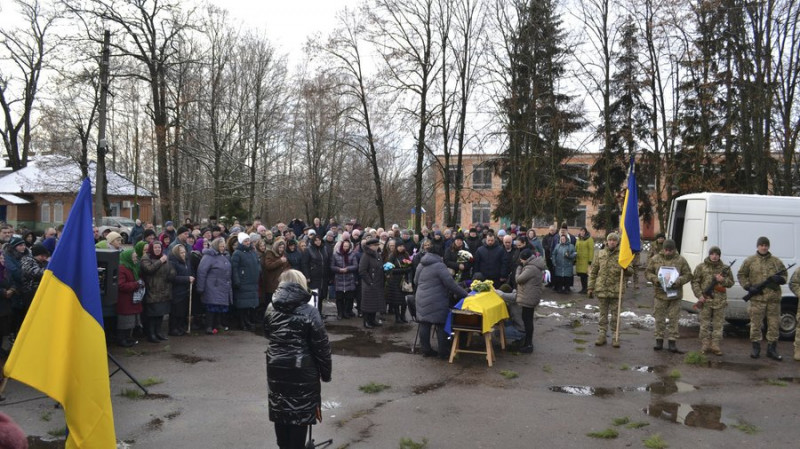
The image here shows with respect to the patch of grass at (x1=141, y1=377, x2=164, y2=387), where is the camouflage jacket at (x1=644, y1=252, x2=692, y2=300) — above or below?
above

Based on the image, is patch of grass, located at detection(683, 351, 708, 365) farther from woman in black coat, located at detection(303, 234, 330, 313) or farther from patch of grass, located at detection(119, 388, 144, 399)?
patch of grass, located at detection(119, 388, 144, 399)

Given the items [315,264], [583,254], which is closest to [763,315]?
[583,254]

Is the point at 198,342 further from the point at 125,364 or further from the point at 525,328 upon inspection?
the point at 525,328

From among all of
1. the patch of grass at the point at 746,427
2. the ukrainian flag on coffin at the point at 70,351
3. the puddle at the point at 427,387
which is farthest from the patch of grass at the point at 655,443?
the ukrainian flag on coffin at the point at 70,351

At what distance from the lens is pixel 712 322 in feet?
34.0

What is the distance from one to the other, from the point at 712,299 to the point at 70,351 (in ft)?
32.2

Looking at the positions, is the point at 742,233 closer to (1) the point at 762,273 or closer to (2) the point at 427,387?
(1) the point at 762,273

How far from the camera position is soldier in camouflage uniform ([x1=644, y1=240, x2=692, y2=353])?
10297 millimetres

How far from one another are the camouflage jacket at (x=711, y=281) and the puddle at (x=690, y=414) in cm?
332

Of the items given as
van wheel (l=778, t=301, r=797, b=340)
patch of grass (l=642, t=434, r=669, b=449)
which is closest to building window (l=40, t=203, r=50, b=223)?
van wheel (l=778, t=301, r=797, b=340)

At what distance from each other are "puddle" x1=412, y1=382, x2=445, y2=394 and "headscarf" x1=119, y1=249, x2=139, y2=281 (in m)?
5.31

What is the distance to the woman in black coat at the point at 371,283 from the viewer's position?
40.7 feet

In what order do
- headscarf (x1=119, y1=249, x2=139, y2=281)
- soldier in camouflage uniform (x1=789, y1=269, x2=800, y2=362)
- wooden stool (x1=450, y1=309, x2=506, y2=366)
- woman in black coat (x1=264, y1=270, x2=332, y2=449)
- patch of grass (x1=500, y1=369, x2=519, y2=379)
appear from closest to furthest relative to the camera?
woman in black coat (x1=264, y1=270, x2=332, y2=449) < patch of grass (x1=500, y1=369, x2=519, y2=379) < wooden stool (x1=450, y1=309, x2=506, y2=366) < soldier in camouflage uniform (x1=789, y1=269, x2=800, y2=362) < headscarf (x1=119, y1=249, x2=139, y2=281)

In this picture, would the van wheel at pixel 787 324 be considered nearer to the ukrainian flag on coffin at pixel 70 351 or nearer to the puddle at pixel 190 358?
the puddle at pixel 190 358
